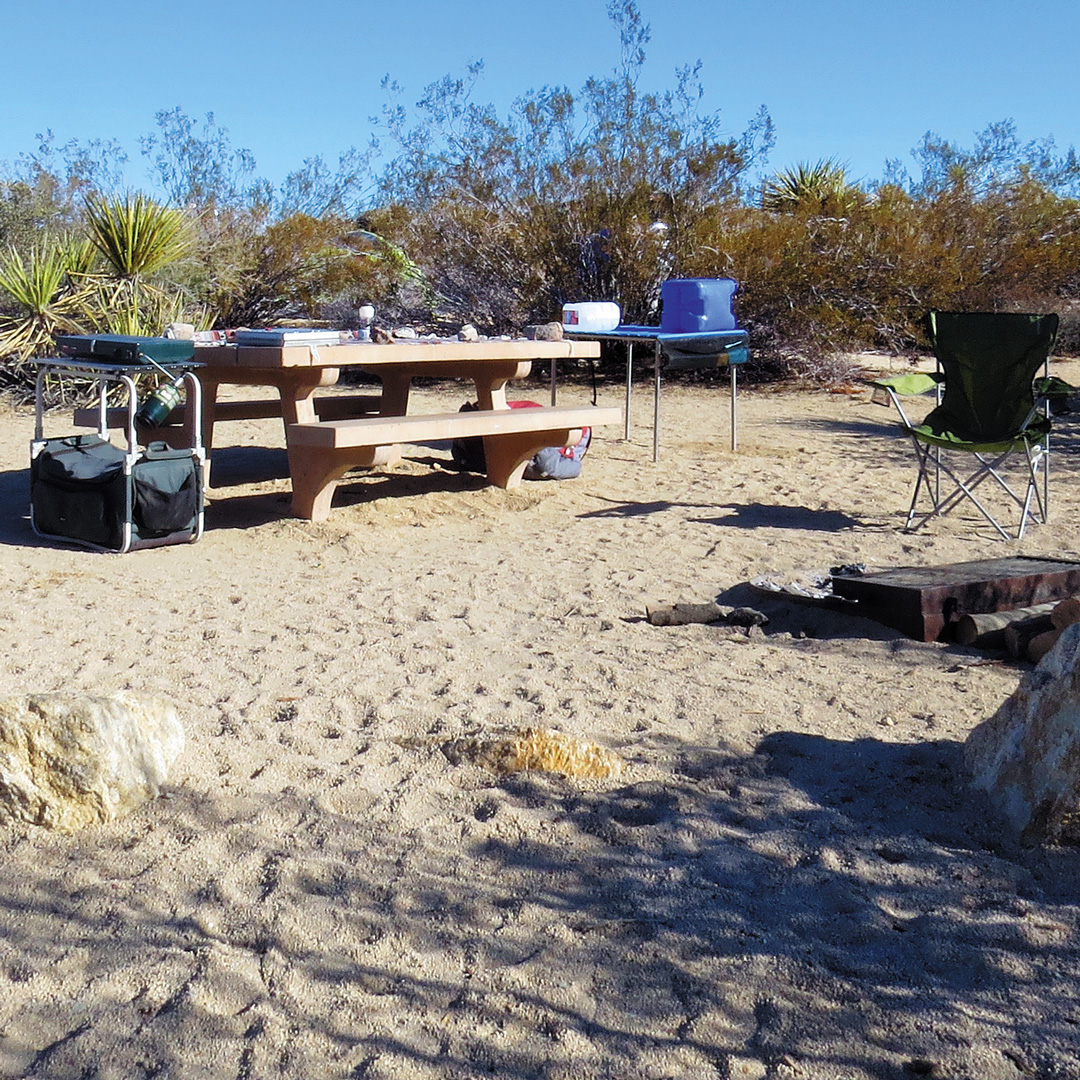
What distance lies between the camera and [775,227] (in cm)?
1307

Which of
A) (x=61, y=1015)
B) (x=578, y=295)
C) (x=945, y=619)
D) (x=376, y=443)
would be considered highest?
(x=578, y=295)

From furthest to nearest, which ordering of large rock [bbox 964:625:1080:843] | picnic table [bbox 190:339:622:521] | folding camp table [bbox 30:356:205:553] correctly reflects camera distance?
picnic table [bbox 190:339:622:521] < folding camp table [bbox 30:356:205:553] < large rock [bbox 964:625:1080:843]

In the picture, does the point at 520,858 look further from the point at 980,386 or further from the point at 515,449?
the point at 980,386

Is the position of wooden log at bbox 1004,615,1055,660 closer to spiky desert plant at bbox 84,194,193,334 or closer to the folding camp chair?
the folding camp chair

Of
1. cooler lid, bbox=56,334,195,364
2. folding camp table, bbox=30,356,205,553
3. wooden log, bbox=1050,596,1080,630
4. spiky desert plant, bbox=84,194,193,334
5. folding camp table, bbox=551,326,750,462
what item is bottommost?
wooden log, bbox=1050,596,1080,630

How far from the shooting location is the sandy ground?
197 centimetres

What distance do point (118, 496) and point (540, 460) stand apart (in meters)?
2.58

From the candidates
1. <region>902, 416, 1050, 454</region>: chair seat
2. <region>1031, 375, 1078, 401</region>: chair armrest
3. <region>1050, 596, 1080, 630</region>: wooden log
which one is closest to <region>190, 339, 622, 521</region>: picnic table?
<region>902, 416, 1050, 454</region>: chair seat

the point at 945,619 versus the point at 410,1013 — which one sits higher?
the point at 945,619

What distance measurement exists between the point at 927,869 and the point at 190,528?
12.8 feet

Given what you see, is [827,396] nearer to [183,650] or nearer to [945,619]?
[945,619]

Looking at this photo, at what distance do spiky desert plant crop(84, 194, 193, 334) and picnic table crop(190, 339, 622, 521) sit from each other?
4.10m

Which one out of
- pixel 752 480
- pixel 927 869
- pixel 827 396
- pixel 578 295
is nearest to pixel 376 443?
pixel 752 480

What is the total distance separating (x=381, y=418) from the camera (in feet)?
21.0
